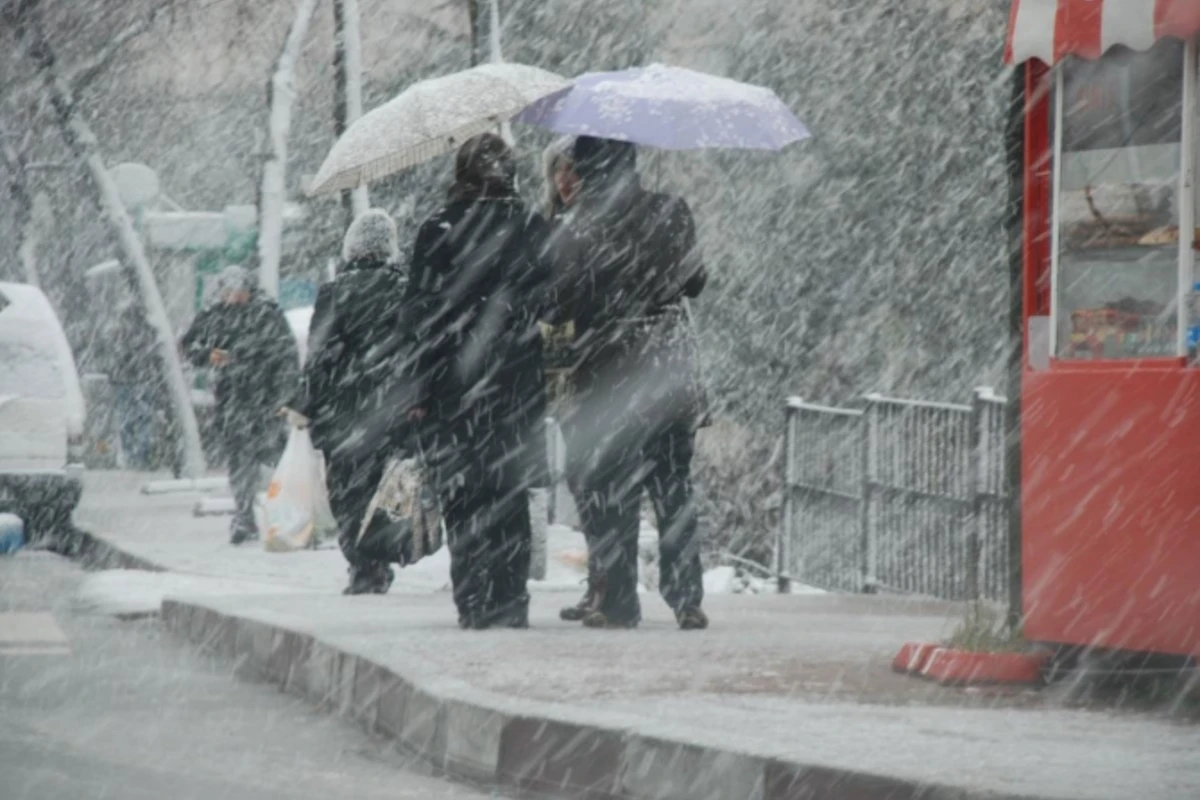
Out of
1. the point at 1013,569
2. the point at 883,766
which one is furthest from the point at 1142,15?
the point at 883,766

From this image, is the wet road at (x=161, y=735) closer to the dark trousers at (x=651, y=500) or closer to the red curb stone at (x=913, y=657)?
the dark trousers at (x=651, y=500)

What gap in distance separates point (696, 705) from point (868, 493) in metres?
6.34

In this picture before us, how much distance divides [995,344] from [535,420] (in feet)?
47.8

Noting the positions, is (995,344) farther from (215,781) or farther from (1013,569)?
(215,781)

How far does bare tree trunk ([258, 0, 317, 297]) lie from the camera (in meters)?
26.3

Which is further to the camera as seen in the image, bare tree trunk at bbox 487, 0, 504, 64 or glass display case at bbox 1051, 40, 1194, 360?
bare tree trunk at bbox 487, 0, 504, 64

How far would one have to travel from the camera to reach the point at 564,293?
10.0 m

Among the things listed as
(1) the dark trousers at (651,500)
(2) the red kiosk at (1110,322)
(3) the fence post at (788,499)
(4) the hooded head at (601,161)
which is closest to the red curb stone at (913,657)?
(2) the red kiosk at (1110,322)

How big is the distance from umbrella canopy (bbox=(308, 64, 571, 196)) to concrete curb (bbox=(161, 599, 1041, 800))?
289cm

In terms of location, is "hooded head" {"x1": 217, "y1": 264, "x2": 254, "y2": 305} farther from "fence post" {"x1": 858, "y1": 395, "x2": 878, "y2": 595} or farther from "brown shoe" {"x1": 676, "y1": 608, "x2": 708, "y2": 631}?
"brown shoe" {"x1": 676, "y1": 608, "x2": 708, "y2": 631}

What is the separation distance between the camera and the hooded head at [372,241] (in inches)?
483

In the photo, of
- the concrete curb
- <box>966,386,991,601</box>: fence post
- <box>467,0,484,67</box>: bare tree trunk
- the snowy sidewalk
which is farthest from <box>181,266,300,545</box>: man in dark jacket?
the concrete curb

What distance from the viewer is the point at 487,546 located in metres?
10.1

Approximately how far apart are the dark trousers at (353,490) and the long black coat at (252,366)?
16.1ft
